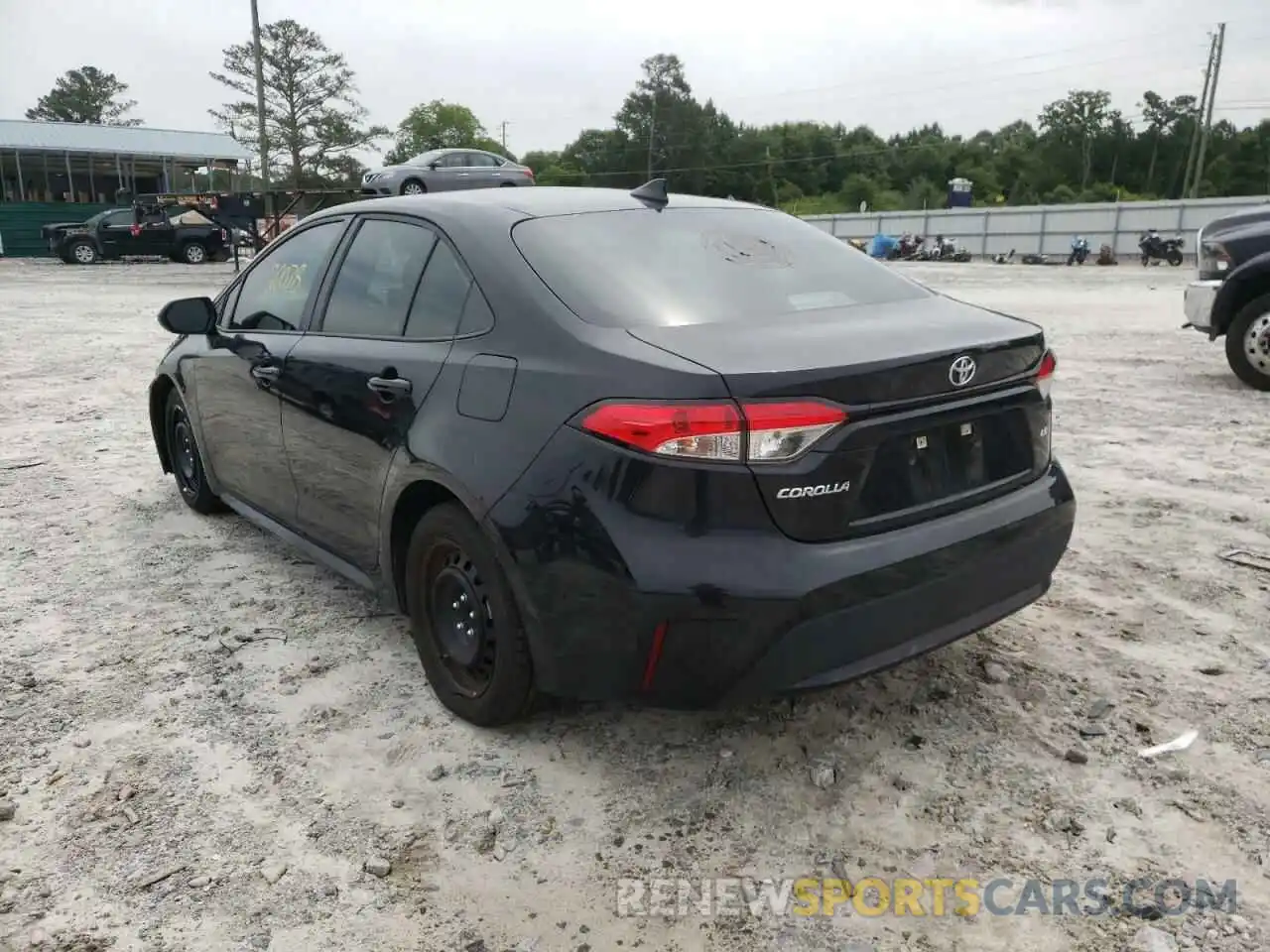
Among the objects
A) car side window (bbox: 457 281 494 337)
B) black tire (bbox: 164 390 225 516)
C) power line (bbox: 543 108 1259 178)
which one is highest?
power line (bbox: 543 108 1259 178)

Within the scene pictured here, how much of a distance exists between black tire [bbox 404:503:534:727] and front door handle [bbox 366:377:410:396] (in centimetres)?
39

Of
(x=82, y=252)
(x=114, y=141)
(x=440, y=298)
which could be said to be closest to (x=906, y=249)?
(x=82, y=252)

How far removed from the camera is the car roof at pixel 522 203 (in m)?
3.10

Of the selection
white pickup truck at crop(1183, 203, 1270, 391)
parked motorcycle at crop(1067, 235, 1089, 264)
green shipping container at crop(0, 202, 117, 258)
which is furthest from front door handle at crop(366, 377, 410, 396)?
green shipping container at crop(0, 202, 117, 258)

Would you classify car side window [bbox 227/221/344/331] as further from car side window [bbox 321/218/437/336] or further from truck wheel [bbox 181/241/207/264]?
truck wheel [bbox 181/241/207/264]

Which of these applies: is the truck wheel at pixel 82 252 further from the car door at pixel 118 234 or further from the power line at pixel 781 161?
the power line at pixel 781 161

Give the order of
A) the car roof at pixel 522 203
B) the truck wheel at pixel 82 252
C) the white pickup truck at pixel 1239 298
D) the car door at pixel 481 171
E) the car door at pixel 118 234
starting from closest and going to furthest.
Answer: the car roof at pixel 522 203, the white pickup truck at pixel 1239 298, the car door at pixel 481 171, the car door at pixel 118 234, the truck wheel at pixel 82 252

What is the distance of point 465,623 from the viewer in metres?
2.89

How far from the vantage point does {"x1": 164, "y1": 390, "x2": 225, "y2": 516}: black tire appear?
15.9ft

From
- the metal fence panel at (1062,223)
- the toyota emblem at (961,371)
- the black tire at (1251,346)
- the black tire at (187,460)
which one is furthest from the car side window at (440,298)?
the metal fence panel at (1062,223)

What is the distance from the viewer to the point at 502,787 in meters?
2.68

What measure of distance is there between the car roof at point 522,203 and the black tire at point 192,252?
28.0 metres

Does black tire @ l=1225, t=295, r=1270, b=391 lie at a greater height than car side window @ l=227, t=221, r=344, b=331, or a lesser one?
lesser

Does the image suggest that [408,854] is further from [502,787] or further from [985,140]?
[985,140]
